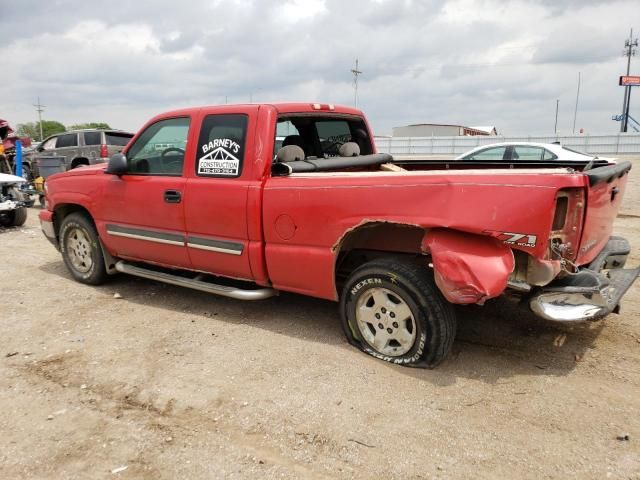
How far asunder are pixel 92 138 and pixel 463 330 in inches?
491

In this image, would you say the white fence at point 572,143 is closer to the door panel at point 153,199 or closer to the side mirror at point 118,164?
the door panel at point 153,199

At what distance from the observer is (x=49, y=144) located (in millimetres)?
14516

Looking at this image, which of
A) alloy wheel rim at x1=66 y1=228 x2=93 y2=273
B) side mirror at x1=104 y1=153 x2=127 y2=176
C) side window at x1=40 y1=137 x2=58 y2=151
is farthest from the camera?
side window at x1=40 y1=137 x2=58 y2=151

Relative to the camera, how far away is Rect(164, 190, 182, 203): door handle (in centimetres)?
450

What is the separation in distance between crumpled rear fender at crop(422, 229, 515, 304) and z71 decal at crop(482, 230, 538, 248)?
76mm

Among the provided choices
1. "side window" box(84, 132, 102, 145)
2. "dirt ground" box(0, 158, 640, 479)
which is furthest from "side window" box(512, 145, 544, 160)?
"side window" box(84, 132, 102, 145)

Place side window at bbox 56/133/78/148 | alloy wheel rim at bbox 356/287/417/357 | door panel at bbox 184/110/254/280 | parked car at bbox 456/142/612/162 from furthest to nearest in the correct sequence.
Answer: side window at bbox 56/133/78/148, parked car at bbox 456/142/612/162, door panel at bbox 184/110/254/280, alloy wheel rim at bbox 356/287/417/357

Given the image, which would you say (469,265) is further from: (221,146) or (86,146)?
(86,146)

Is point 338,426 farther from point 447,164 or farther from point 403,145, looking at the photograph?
point 403,145

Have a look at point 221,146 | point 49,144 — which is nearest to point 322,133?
point 221,146

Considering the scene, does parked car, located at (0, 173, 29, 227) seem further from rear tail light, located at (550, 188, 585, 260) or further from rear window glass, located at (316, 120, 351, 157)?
rear tail light, located at (550, 188, 585, 260)

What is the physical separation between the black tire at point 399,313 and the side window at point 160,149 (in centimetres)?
203

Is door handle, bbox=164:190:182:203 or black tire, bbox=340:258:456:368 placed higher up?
door handle, bbox=164:190:182:203

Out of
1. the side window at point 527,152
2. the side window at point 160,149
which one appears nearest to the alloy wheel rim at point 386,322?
the side window at point 160,149
